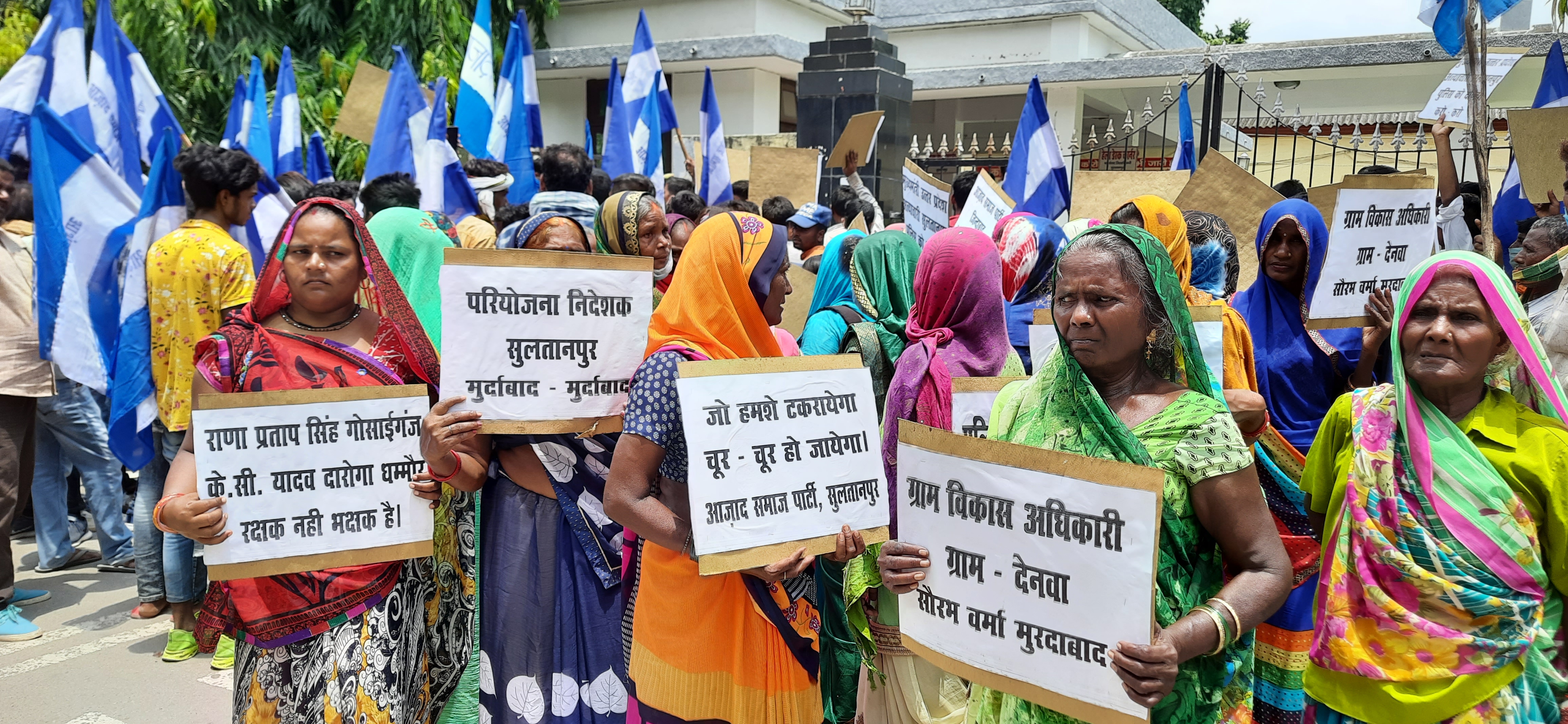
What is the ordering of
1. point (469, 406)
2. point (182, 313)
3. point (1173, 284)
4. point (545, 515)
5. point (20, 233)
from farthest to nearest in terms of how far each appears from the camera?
point (20, 233) < point (182, 313) < point (545, 515) < point (469, 406) < point (1173, 284)

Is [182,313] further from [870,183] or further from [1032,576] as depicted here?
[870,183]

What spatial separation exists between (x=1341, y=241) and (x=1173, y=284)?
7.93 ft

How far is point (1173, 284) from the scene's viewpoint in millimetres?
2020

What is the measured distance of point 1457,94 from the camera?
21.9 ft

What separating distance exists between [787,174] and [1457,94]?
15.5 feet

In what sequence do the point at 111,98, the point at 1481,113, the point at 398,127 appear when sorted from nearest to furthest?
the point at 1481,113 → the point at 111,98 → the point at 398,127

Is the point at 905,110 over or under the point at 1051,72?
under

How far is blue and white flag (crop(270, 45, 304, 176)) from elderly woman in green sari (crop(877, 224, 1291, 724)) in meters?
8.68

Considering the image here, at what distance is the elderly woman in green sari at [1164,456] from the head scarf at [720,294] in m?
0.71

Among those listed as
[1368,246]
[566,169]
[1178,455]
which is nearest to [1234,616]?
[1178,455]

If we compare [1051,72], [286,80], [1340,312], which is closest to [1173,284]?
[1340,312]

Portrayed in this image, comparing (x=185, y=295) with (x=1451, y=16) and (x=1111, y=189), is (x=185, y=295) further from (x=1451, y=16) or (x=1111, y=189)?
(x=1451, y=16)

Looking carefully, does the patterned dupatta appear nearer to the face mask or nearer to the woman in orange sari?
the woman in orange sari

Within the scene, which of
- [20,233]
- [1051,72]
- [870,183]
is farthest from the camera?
[1051,72]
